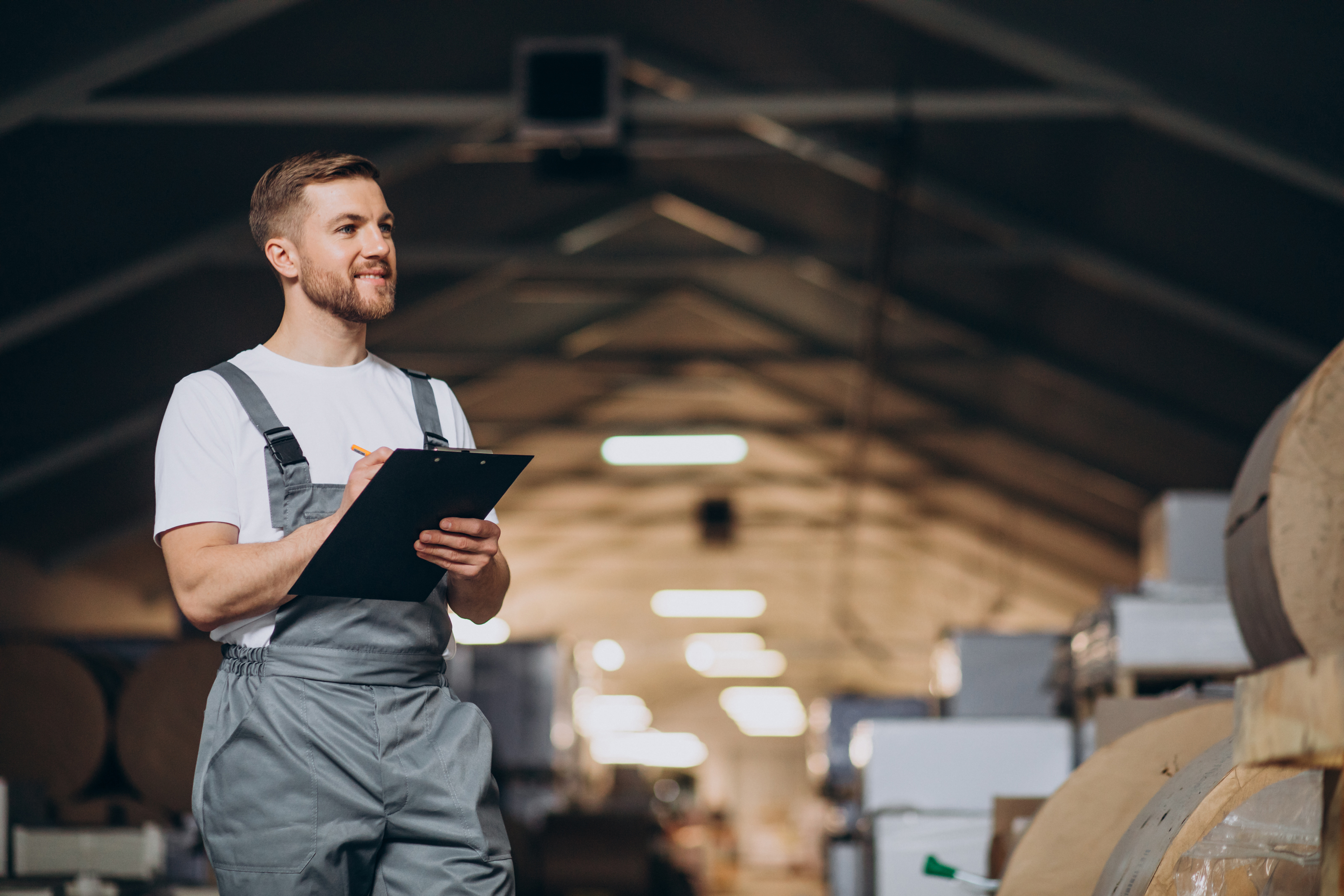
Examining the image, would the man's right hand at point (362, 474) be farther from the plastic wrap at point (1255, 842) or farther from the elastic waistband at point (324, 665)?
the plastic wrap at point (1255, 842)

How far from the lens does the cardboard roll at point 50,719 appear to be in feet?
17.0

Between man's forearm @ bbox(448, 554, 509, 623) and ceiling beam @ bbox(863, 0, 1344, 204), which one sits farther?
ceiling beam @ bbox(863, 0, 1344, 204)

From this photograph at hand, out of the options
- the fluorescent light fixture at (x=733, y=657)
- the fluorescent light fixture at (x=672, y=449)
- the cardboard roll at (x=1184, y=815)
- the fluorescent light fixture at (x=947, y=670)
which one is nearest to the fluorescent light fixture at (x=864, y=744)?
the fluorescent light fixture at (x=947, y=670)

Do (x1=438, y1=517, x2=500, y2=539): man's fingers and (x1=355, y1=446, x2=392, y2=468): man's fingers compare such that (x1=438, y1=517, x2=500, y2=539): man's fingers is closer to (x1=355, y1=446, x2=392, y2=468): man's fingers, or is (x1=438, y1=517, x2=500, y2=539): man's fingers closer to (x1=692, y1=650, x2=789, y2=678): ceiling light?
(x1=355, y1=446, x2=392, y2=468): man's fingers

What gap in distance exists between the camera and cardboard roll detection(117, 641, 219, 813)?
5188 millimetres

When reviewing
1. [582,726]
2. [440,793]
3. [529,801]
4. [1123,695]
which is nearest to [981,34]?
[1123,695]

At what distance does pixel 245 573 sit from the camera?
1.71m

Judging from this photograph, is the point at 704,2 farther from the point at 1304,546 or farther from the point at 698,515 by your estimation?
the point at 698,515

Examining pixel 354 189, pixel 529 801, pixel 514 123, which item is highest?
pixel 514 123

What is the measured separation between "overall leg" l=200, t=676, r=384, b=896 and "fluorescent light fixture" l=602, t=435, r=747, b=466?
39.5ft

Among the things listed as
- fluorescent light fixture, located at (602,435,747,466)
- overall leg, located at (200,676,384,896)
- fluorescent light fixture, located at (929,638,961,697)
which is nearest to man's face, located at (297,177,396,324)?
overall leg, located at (200,676,384,896)

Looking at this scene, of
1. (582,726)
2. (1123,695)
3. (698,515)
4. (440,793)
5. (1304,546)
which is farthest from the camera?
(698,515)

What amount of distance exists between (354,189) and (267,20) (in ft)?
17.0

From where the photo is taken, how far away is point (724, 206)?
32.2 ft
